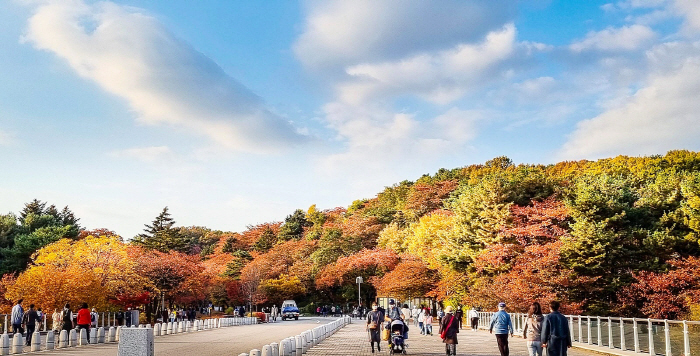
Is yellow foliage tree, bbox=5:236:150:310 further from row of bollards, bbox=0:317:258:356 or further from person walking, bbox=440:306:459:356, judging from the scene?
person walking, bbox=440:306:459:356

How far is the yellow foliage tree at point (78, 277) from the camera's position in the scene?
32.7 m

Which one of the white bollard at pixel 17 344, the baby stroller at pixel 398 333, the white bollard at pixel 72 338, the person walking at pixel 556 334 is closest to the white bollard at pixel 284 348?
the baby stroller at pixel 398 333

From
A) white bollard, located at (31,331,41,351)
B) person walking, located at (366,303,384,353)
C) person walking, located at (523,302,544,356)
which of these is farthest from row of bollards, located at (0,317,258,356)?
person walking, located at (523,302,544,356)

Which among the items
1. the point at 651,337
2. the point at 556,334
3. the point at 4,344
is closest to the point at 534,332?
the point at 556,334

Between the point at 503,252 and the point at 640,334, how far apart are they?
850 inches

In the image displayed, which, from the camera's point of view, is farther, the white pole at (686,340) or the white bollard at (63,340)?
the white bollard at (63,340)

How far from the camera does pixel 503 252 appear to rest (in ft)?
130

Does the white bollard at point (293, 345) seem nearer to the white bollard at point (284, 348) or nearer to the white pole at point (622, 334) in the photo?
the white bollard at point (284, 348)

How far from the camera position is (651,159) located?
233 feet

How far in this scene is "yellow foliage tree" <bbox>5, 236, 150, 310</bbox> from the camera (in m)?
32.7

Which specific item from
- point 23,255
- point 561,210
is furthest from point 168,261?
point 561,210

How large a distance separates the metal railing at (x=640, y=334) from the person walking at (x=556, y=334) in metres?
4.76

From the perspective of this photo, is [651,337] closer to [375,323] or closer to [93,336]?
[375,323]

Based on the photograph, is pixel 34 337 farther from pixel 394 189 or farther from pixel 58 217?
pixel 394 189
